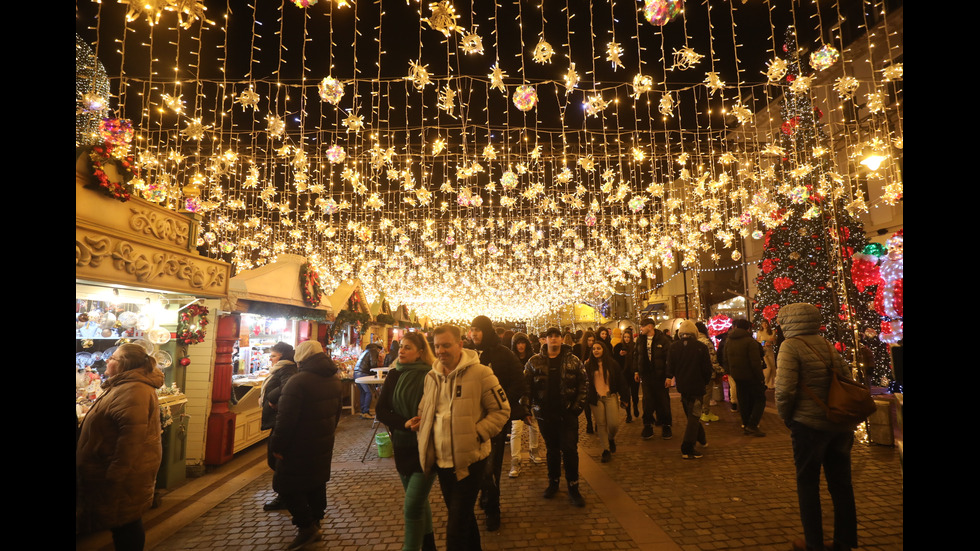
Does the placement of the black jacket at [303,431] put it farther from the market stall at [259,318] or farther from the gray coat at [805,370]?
the gray coat at [805,370]

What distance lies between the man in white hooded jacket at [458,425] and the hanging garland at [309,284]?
616cm

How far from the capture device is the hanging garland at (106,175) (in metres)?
3.96

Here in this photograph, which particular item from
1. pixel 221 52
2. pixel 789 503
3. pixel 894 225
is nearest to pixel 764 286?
pixel 894 225

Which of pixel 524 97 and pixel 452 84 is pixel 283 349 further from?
pixel 452 84

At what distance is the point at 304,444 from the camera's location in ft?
12.1

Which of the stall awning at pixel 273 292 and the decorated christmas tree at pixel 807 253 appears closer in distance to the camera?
the stall awning at pixel 273 292

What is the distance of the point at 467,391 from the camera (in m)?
2.95

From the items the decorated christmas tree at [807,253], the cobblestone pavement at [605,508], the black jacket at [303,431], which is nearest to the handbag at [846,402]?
the cobblestone pavement at [605,508]

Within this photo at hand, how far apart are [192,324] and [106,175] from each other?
92.5 inches

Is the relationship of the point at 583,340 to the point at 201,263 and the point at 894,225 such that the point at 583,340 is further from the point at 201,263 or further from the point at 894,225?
the point at 894,225

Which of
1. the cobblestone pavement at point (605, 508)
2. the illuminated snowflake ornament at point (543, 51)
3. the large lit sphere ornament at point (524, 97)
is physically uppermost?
the illuminated snowflake ornament at point (543, 51)

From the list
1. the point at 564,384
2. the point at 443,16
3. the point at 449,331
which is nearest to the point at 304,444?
the point at 449,331
